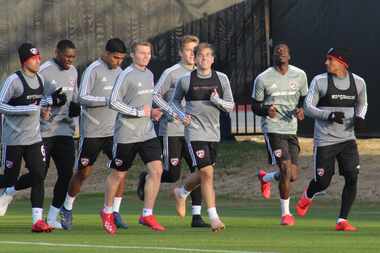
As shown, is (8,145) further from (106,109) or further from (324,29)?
(324,29)

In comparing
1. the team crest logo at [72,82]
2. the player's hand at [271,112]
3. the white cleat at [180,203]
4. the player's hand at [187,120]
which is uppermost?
the team crest logo at [72,82]

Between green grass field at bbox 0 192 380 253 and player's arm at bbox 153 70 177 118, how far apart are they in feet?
4.66

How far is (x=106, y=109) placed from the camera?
19.5 metres

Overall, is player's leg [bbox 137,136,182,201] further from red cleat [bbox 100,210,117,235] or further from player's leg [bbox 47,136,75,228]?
red cleat [bbox 100,210,117,235]

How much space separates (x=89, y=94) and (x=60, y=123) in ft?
1.80

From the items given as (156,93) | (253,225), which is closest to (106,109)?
(156,93)

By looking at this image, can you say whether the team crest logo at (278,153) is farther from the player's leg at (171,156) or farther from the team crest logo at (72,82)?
the team crest logo at (72,82)

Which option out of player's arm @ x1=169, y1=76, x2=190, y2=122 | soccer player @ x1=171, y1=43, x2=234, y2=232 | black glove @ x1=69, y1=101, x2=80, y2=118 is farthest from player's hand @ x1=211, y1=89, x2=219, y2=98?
black glove @ x1=69, y1=101, x2=80, y2=118

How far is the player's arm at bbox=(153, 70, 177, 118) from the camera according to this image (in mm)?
18938

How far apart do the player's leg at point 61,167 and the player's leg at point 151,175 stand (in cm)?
123

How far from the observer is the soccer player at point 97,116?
19.1m

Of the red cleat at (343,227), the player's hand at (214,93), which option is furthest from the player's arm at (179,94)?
the red cleat at (343,227)

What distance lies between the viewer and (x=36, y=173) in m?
18.5

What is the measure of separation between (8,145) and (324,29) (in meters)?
14.2
